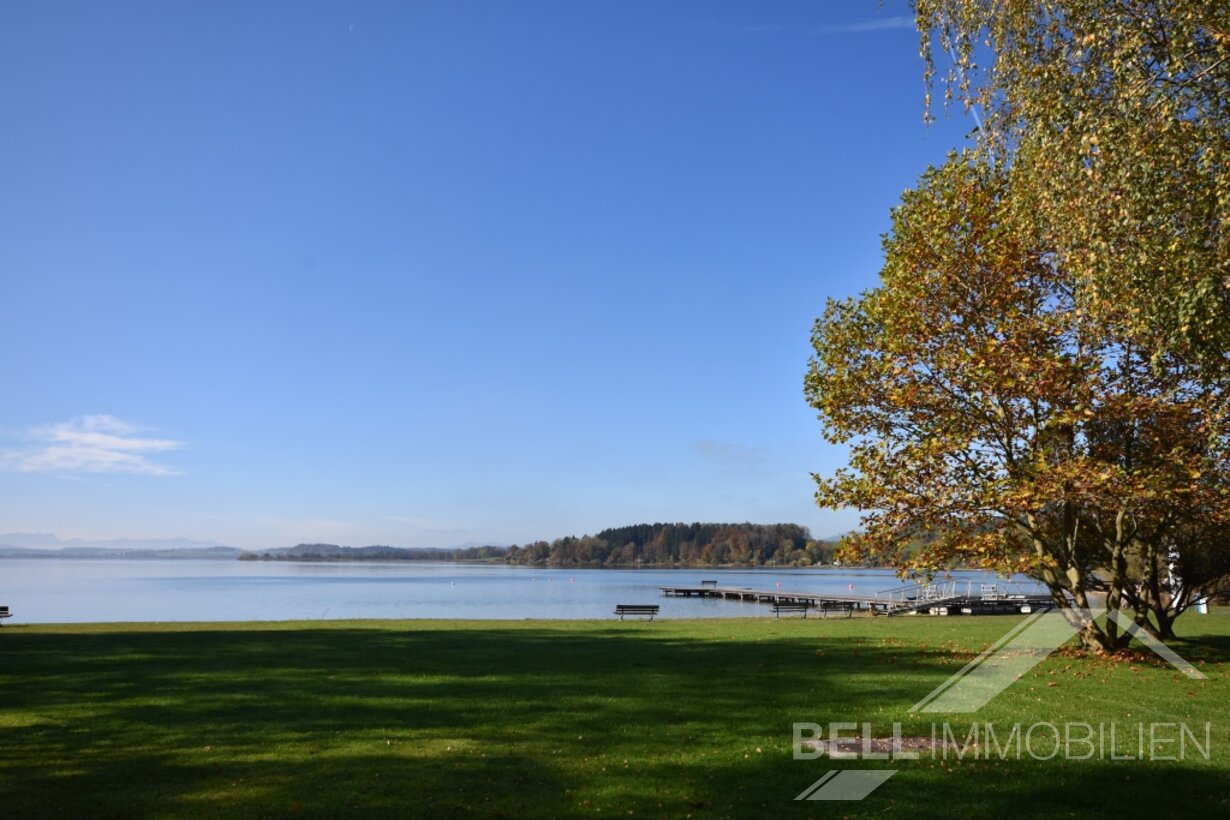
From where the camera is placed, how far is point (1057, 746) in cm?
1027

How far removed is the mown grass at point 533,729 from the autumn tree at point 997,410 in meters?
2.77

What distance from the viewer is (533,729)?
1117 cm

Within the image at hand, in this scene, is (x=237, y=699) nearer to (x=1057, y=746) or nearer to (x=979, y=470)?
(x=1057, y=746)

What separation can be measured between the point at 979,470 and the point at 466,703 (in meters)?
12.2

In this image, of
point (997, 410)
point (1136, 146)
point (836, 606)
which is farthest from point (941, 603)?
point (1136, 146)

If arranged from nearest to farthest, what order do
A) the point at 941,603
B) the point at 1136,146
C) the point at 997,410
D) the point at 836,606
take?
1. the point at 1136,146
2. the point at 997,410
3. the point at 941,603
4. the point at 836,606

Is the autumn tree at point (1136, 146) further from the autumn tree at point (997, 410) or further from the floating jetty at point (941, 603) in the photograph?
the floating jetty at point (941, 603)

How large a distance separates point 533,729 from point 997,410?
13168 mm

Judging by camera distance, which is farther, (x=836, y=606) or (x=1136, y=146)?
(x=836, y=606)

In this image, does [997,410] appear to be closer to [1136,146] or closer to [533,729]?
[1136,146]

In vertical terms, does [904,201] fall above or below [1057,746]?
above

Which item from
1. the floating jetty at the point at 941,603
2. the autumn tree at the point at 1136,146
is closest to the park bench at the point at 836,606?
the floating jetty at the point at 941,603

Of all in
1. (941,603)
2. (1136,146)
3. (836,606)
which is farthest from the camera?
(836,606)

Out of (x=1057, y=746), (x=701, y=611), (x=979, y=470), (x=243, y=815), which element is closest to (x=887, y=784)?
Result: (x=1057, y=746)
